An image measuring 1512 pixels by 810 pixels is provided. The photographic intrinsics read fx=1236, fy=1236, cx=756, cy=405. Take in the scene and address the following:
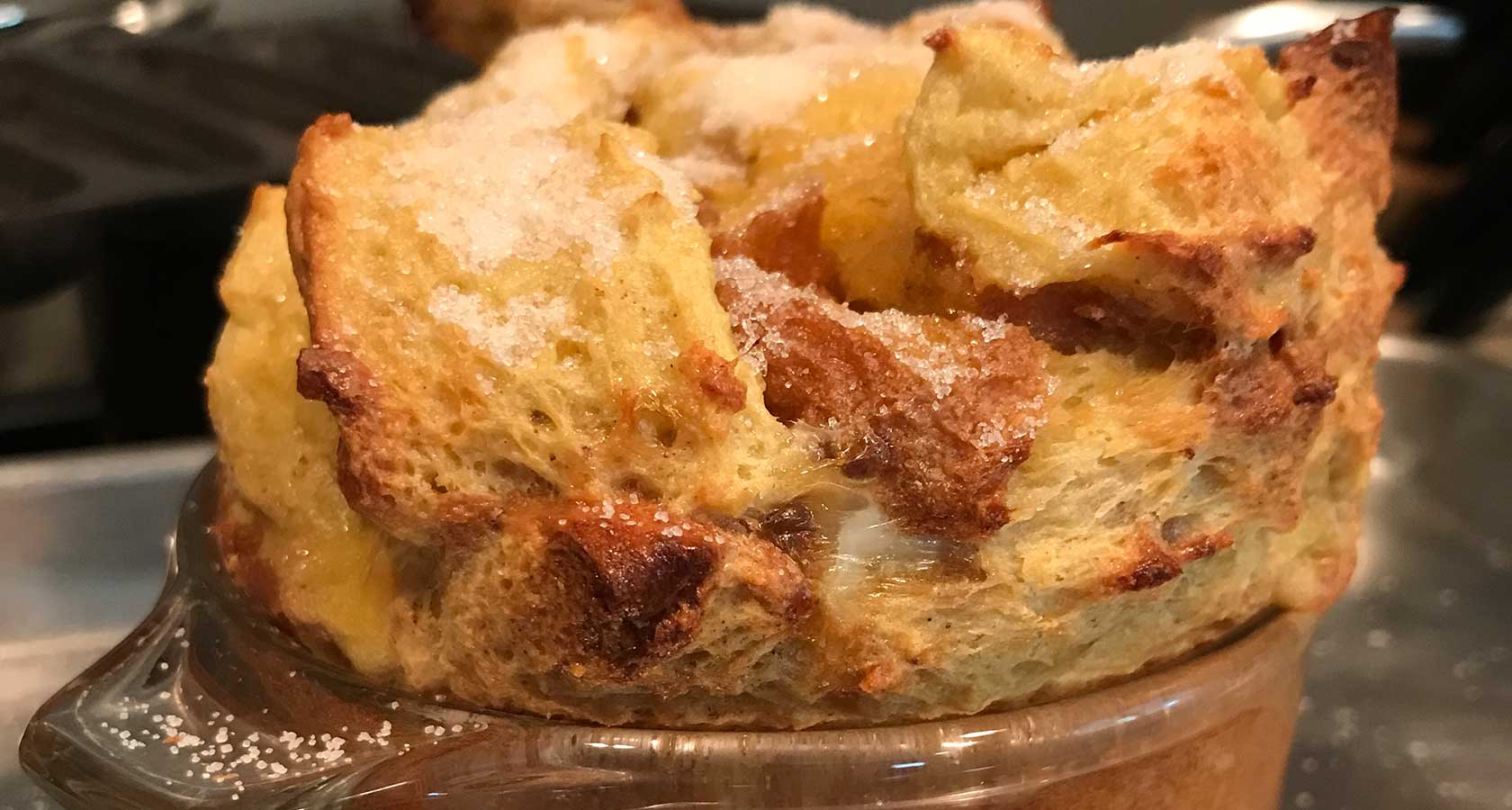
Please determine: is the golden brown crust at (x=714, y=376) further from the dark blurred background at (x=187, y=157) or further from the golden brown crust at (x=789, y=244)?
the dark blurred background at (x=187, y=157)

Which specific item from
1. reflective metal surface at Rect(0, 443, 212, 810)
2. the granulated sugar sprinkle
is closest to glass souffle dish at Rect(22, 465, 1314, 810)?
the granulated sugar sprinkle

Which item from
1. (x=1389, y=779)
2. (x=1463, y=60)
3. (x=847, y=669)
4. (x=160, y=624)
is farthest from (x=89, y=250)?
(x=1463, y=60)

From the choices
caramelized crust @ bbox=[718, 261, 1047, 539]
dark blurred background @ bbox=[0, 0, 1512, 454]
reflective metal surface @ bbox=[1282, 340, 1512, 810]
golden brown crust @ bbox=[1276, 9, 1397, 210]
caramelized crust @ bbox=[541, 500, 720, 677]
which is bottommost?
reflective metal surface @ bbox=[1282, 340, 1512, 810]

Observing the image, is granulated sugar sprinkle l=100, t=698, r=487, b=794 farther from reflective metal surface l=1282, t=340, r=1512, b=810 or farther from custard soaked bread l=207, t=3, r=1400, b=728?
reflective metal surface l=1282, t=340, r=1512, b=810

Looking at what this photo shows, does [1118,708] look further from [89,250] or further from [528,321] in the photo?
[89,250]

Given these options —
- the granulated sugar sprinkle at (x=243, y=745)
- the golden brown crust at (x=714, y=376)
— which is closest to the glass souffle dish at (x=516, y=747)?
the granulated sugar sprinkle at (x=243, y=745)
